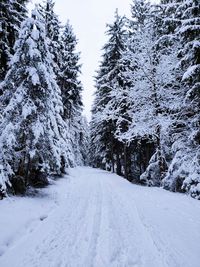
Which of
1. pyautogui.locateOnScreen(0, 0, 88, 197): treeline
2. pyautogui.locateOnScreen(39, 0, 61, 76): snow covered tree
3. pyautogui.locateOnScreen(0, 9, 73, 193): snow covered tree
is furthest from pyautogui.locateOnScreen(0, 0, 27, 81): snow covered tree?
pyautogui.locateOnScreen(39, 0, 61, 76): snow covered tree

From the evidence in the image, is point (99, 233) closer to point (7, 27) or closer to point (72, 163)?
point (72, 163)

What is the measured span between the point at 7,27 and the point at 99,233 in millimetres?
12558

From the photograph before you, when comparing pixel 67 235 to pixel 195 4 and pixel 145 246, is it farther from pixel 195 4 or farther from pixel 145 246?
pixel 195 4

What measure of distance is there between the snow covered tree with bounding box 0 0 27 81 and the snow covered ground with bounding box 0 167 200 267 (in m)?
7.90

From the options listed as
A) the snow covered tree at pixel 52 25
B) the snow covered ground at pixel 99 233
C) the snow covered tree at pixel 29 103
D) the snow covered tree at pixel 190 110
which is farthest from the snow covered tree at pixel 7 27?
the snow covered tree at pixel 190 110

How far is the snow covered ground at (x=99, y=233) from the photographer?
486 centimetres

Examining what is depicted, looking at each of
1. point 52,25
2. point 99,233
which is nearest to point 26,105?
point 99,233

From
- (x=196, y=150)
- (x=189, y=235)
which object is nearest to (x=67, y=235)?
(x=189, y=235)

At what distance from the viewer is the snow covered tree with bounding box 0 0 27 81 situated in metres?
12.7

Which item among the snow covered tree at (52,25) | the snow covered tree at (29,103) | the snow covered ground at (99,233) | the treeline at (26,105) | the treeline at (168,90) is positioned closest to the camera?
the snow covered ground at (99,233)

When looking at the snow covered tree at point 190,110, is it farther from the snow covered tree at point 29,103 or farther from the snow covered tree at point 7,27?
the snow covered tree at point 7,27

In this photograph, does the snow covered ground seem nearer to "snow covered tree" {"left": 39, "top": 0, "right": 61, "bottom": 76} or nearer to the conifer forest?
the conifer forest

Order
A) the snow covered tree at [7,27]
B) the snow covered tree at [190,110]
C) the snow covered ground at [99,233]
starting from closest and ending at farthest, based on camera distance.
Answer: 1. the snow covered ground at [99,233]
2. the snow covered tree at [190,110]
3. the snow covered tree at [7,27]

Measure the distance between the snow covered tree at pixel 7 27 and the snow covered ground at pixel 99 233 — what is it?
311 inches
